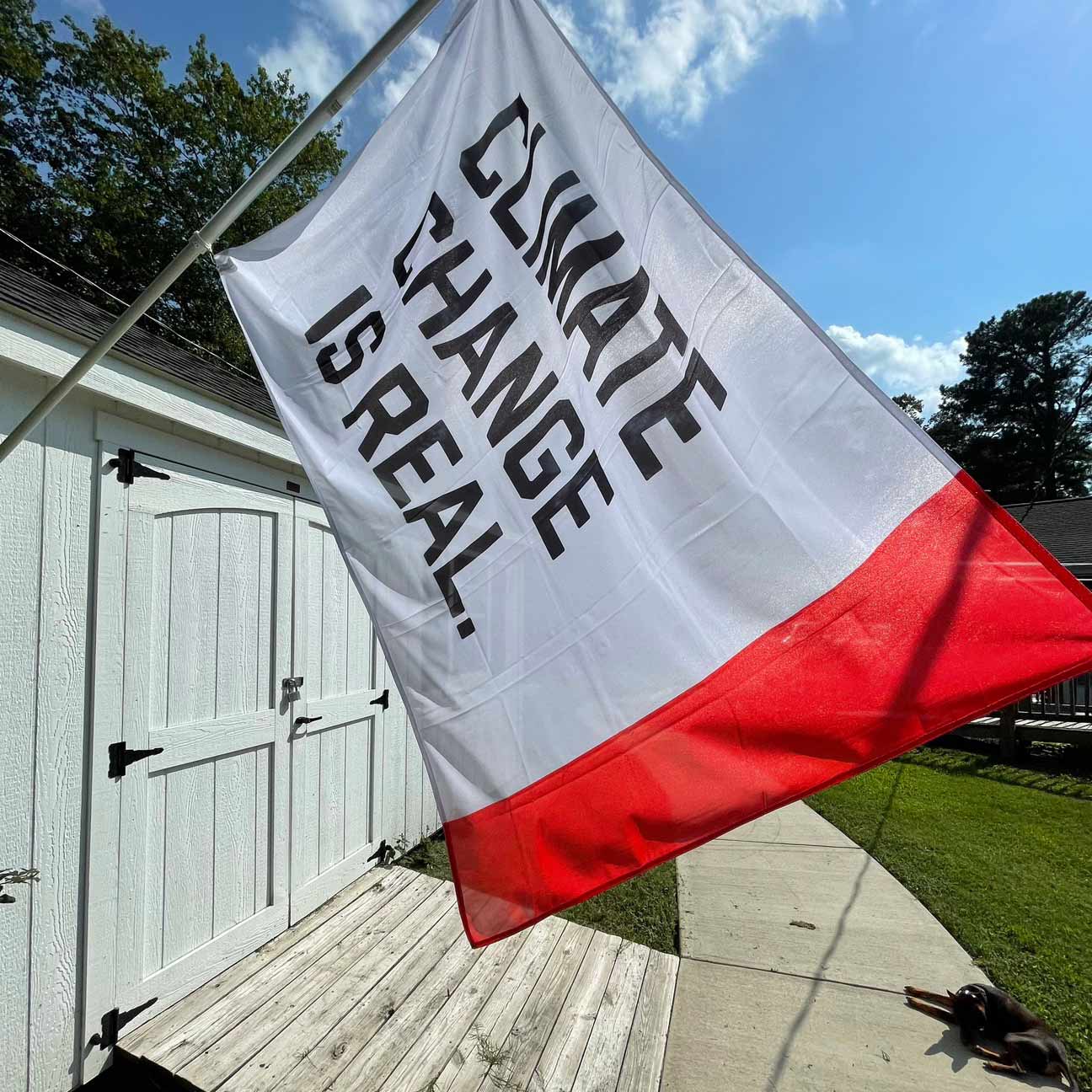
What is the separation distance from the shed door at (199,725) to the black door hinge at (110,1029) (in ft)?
0.13

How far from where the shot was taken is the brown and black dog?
8.28 ft

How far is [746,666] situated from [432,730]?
0.63 meters

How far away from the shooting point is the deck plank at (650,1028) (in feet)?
7.80

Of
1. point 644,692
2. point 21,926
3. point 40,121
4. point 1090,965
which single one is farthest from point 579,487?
point 40,121

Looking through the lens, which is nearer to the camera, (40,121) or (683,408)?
(683,408)

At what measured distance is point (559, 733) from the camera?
1240 millimetres

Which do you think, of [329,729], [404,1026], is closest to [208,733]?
[329,729]

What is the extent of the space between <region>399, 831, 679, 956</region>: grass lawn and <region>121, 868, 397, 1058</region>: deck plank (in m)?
0.55

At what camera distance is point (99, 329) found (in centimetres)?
268

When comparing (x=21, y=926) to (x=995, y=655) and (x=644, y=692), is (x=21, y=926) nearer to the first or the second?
(x=644, y=692)

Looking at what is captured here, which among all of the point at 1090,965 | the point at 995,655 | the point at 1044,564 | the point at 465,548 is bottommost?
the point at 1090,965

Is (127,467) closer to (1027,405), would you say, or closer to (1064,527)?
(1064,527)

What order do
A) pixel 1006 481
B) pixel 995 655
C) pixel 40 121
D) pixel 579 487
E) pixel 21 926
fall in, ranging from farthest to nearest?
pixel 1006 481
pixel 40 121
pixel 21 926
pixel 579 487
pixel 995 655

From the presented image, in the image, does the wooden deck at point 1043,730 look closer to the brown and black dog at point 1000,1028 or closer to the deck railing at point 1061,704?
the deck railing at point 1061,704
